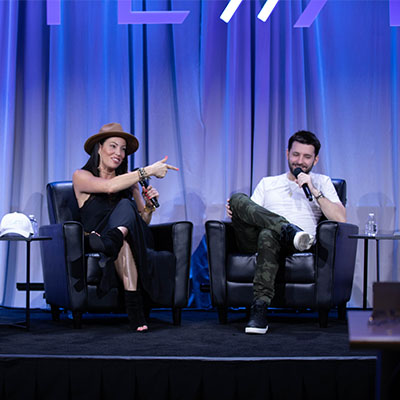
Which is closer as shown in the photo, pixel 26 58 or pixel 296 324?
pixel 296 324

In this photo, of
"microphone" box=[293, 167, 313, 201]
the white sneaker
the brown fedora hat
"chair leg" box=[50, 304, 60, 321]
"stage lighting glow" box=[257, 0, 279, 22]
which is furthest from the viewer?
"stage lighting glow" box=[257, 0, 279, 22]

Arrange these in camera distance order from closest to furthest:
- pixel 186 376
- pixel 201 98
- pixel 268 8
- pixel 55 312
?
pixel 186 376 < pixel 55 312 < pixel 268 8 < pixel 201 98

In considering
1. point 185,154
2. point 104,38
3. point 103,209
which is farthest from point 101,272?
point 104,38

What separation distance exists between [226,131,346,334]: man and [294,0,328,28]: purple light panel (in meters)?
1.05

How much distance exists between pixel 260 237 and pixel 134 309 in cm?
76

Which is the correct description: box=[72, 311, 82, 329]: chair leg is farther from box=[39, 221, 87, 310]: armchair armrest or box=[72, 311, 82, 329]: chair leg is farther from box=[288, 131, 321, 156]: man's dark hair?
box=[288, 131, 321, 156]: man's dark hair

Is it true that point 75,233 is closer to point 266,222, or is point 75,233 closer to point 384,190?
point 266,222

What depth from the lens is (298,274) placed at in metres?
3.19

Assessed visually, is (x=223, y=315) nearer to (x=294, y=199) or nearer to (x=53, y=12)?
(x=294, y=199)

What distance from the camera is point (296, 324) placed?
328 cm

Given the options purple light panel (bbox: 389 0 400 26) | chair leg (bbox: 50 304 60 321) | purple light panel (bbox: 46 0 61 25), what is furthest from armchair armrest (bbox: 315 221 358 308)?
purple light panel (bbox: 46 0 61 25)

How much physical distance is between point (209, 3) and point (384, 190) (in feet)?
6.08

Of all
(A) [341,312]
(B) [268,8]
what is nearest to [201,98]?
(B) [268,8]

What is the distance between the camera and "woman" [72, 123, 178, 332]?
119 inches
